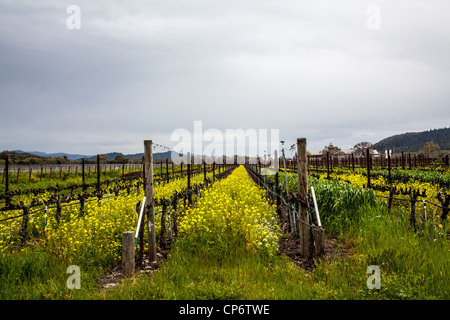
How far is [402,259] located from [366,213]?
3.31 metres

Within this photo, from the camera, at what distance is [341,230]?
7121mm

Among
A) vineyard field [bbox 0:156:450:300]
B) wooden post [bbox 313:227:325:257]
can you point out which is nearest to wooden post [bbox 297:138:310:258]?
vineyard field [bbox 0:156:450:300]

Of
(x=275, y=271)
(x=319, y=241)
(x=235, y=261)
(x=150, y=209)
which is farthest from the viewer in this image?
(x=150, y=209)

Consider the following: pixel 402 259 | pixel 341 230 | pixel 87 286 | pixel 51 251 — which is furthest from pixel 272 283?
pixel 51 251

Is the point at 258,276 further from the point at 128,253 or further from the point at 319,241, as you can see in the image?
the point at 128,253

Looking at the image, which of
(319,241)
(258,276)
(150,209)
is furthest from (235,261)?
(150,209)

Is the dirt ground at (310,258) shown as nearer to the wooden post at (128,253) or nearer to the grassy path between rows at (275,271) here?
the grassy path between rows at (275,271)

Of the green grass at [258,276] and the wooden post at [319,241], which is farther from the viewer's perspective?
the wooden post at [319,241]

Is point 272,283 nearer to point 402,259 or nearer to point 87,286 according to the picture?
point 402,259

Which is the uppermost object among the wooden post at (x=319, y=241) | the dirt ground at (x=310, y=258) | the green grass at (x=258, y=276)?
the wooden post at (x=319, y=241)

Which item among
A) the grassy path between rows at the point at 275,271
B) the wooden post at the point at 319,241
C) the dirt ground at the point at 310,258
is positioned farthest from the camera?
the dirt ground at the point at 310,258

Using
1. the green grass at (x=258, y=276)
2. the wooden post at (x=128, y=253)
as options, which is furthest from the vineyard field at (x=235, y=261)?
the wooden post at (x=128, y=253)

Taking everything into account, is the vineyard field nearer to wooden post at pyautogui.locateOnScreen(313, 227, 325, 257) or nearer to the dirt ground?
the dirt ground

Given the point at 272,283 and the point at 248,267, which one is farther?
the point at 248,267
